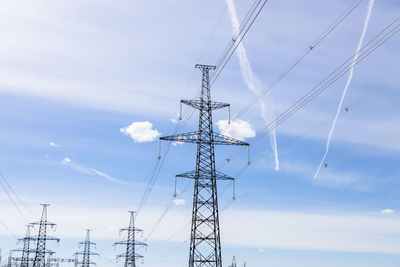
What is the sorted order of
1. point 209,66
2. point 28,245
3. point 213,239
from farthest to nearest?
point 28,245
point 209,66
point 213,239

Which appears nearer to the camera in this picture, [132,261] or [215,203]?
[215,203]

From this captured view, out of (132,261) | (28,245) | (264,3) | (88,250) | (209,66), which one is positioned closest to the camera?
(264,3)

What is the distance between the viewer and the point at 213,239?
127 feet

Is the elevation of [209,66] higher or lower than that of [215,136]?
higher

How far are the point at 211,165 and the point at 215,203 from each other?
11.4 ft

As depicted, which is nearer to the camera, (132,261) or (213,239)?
(213,239)

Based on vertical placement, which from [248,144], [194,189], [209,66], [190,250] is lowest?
[190,250]

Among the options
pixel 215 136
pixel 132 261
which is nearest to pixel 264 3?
pixel 215 136

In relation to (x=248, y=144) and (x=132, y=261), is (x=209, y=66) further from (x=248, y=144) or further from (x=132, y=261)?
(x=132, y=261)

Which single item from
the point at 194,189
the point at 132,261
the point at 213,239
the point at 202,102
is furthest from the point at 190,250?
the point at 132,261

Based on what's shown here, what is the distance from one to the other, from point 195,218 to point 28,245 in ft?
244

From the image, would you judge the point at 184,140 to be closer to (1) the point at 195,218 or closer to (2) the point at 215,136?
(2) the point at 215,136

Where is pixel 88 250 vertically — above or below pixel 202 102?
below

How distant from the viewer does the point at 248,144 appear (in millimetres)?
41906
